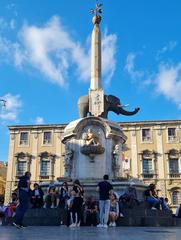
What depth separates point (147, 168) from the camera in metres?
47.4

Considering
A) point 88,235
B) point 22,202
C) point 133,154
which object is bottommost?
point 88,235

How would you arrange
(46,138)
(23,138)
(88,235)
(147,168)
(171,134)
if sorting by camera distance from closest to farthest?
(88,235)
(147,168)
(171,134)
(46,138)
(23,138)

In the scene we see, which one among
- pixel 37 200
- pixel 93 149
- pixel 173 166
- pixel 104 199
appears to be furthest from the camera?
pixel 173 166

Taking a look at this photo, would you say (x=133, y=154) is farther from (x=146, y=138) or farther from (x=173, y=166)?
(x=173, y=166)

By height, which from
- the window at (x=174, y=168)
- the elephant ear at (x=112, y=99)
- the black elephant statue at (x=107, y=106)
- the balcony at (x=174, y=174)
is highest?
the elephant ear at (x=112, y=99)

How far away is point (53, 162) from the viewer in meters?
49.3

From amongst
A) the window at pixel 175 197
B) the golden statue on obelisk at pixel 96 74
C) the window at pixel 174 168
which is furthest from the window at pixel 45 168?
the golden statue on obelisk at pixel 96 74

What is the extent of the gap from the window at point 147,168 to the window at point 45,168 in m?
14.2

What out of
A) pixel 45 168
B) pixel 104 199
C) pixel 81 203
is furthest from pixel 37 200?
A: pixel 45 168

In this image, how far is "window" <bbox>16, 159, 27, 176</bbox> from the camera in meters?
49.4

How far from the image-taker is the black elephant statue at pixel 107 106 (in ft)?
65.8

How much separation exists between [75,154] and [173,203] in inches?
1231

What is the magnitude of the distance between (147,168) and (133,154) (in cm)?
288

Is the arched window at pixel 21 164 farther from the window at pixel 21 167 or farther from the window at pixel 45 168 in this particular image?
the window at pixel 45 168
